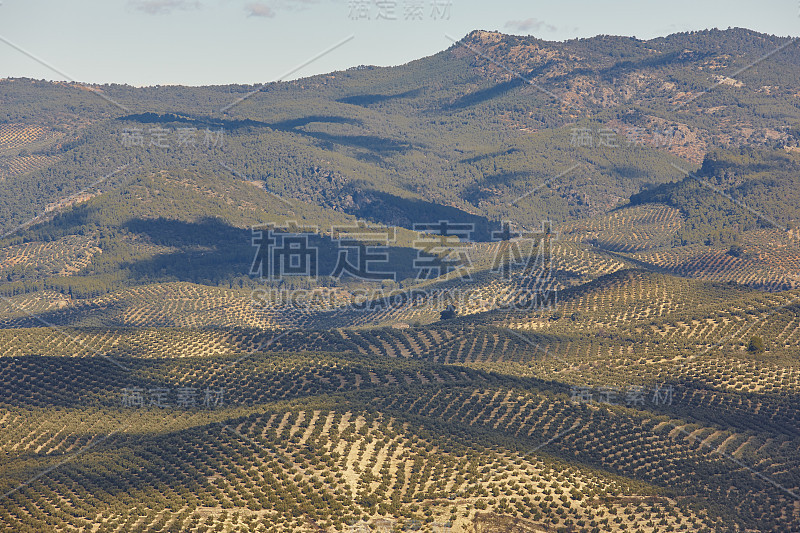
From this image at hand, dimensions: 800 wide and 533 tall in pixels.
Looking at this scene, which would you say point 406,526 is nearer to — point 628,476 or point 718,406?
point 628,476

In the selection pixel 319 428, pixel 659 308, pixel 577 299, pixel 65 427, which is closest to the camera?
pixel 319 428

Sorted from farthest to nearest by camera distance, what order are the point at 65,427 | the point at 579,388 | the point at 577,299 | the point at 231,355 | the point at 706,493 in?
1. the point at 577,299
2. the point at 231,355
3. the point at 579,388
4. the point at 65,427
5. the point at 706,493

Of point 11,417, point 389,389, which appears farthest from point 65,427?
point 389,389

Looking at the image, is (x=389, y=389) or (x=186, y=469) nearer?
(x=186, y=469)

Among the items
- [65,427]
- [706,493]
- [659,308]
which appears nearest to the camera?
[706,493]

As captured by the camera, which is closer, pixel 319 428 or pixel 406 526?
pixel 406 526

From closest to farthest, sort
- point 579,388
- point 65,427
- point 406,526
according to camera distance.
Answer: point 406,526 → point 65,427 → point 579,388

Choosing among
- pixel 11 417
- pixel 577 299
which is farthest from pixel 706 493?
pixel 577 299

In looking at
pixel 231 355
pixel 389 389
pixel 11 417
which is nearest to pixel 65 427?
pixel 11 417

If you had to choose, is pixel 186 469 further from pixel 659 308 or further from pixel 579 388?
pixel 659 308
